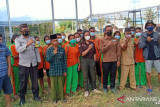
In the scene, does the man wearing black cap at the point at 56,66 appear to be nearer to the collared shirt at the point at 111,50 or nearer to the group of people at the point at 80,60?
the group of people at the point at 80,60

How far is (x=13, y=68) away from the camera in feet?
13.7

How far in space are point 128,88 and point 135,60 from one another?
871mm

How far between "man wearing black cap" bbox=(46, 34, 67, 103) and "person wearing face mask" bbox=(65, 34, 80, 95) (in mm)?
393

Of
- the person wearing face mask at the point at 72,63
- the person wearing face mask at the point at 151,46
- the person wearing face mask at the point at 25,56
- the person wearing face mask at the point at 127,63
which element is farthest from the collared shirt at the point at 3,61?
the person wearing face mask at the point at 151,46

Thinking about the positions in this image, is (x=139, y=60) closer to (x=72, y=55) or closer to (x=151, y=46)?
(x=151, y=46)

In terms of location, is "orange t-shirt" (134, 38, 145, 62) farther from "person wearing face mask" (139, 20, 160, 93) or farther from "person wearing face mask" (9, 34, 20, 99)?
"person wearing face mask" (9, 34, 20, 99)

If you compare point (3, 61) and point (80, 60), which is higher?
point (3, 61)

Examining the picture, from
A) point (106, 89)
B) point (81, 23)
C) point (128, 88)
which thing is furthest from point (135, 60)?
point (81, 23)

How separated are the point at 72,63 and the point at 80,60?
0.98 ft

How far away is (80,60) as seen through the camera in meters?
4.36

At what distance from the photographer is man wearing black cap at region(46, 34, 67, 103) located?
11.7 feet

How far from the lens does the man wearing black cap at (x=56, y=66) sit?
357cm

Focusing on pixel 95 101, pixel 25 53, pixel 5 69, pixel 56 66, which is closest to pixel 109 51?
pixel 95 101

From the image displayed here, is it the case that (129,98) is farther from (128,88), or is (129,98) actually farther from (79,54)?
(79,54)
